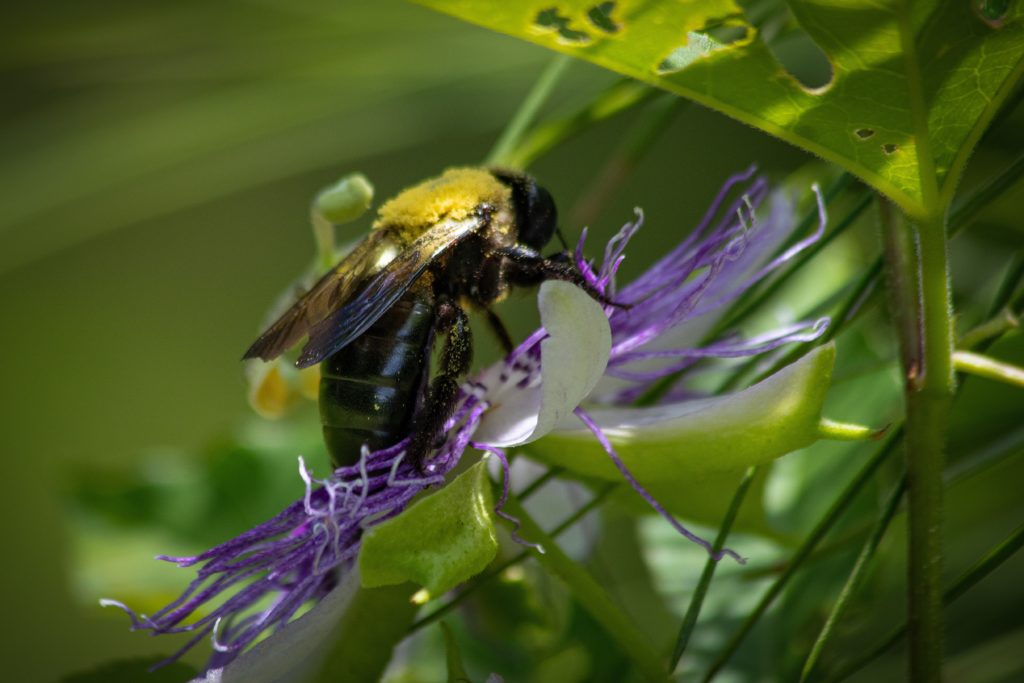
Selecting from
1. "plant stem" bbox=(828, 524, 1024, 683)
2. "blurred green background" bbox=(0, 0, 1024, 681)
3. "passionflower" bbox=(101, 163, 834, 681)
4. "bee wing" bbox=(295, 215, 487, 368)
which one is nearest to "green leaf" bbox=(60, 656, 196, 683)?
"passionflower" bbox=(101, 163, 834, 681)

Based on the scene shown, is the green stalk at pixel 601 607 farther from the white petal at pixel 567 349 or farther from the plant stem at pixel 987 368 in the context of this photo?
the plant stem at pixel 987 368

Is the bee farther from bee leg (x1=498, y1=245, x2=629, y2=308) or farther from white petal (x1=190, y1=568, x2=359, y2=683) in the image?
white petal (x1=190, y1=568, x2=359, y2=683)

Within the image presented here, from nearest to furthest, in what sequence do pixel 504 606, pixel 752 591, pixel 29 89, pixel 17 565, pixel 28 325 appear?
pixel 504 606, pixel 752 591, pixel 29 89, pixel 17 565, pixel 28 325

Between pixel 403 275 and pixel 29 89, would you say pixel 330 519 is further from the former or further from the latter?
pixel 29 89

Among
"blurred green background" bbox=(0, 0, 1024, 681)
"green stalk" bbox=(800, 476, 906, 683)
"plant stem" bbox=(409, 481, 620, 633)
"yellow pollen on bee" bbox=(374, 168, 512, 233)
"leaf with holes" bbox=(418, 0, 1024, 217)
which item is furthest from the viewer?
"blurred green background" bbox=(0, 0, 1024, 681)

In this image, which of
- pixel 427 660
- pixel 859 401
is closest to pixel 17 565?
pixel 427 660

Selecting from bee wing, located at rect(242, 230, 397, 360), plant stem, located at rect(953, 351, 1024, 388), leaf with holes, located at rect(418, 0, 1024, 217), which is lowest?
plant stem, located at rect(953, 351, 1024, 388)

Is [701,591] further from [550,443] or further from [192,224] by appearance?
[192,224]

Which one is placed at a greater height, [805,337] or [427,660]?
[805,337]
